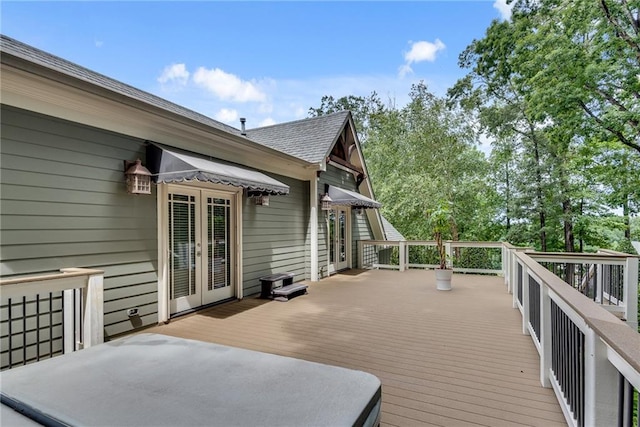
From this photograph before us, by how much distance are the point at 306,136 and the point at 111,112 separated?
5.84 m

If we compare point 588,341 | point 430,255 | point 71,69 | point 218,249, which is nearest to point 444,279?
point 430,255

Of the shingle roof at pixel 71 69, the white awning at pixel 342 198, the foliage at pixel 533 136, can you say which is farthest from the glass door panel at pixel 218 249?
the foliage at pixel 533 136

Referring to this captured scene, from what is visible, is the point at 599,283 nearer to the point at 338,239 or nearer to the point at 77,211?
the point at 338,239

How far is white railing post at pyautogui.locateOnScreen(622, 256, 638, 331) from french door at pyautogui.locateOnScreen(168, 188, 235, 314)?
6.51 m

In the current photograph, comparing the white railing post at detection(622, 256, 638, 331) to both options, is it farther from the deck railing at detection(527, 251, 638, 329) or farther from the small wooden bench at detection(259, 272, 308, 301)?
the small wooden bench at detection(259, 272, 308, 301)

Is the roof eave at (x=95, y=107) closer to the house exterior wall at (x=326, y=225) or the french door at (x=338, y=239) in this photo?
the house exterior wall at (x=326, y=225)

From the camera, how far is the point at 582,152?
1182 cm

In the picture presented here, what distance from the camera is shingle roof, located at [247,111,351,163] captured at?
27.6ft

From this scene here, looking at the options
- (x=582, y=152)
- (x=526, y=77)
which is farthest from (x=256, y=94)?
(x=582, y=152)

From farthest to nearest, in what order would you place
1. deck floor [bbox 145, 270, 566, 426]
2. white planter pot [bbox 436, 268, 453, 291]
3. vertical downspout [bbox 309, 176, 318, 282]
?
vertical downspout [bbox 309, 176, 318, 282] < white planter pot [bbox 436, 268, 453, 291] < deck floor [bbox 145, 270, 566, 426]

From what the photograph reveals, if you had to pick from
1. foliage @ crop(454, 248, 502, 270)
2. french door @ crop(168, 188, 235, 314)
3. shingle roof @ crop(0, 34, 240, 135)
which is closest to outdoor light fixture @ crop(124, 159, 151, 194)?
french door @ crop(168, 188, 235, 314)

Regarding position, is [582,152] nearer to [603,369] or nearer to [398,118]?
[398,118]

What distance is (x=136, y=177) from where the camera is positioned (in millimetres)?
4195

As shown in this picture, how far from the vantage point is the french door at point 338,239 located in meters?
9.66
